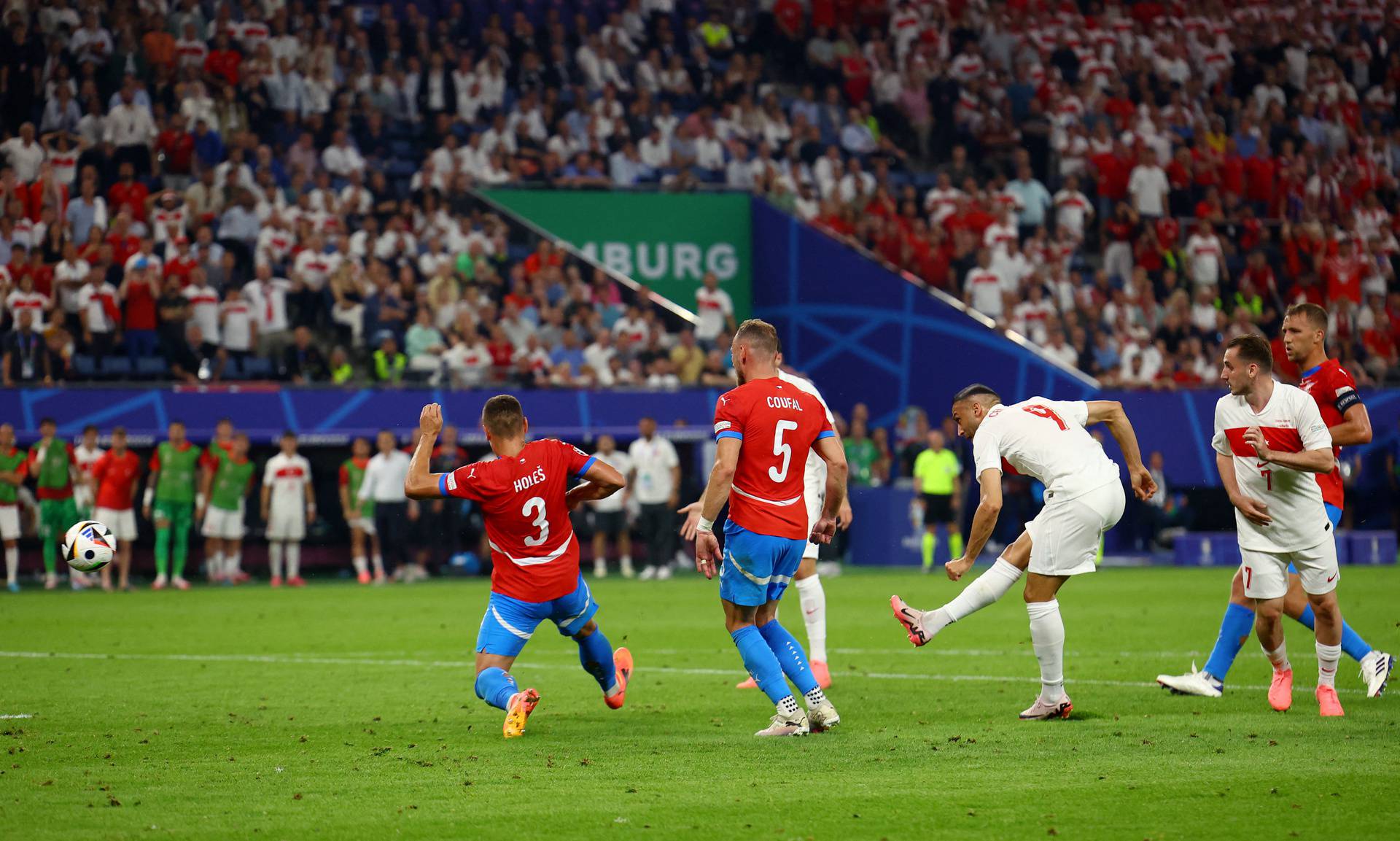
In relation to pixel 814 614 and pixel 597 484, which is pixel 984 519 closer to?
pixel 597 484

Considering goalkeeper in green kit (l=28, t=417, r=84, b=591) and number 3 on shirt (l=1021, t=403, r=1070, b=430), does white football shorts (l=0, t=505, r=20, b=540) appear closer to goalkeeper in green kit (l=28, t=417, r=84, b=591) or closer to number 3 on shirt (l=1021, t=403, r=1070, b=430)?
goalkeeper in green kit (l=28, t=417, r=84, b=591)

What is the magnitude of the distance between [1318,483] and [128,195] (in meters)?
19.1

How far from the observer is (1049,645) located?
943 cm

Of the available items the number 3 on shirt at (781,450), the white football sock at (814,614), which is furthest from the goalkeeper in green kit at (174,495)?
the number 3 on shirt at (781,450)

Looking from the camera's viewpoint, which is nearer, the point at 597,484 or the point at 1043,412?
the point at 597,484

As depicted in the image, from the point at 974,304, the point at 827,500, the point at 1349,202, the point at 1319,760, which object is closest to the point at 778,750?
the point at 827,500

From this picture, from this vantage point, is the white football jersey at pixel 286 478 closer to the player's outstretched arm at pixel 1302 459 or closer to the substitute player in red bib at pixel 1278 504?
the substitute player in red bib at pixel 1278 504

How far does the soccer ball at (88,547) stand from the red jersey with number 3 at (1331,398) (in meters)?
9.24

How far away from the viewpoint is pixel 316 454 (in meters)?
24.4

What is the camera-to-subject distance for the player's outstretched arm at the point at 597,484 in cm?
911

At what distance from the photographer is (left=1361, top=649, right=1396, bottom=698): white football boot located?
10.3 meters

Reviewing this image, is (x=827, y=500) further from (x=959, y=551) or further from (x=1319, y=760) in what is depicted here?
(x=959, y=551)

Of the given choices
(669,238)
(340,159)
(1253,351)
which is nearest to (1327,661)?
(1253,351)

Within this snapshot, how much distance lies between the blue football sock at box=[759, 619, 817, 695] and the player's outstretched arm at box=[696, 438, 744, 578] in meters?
0.70
